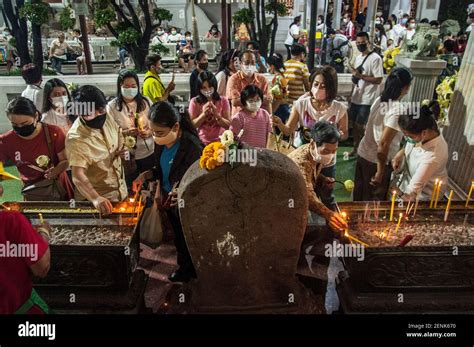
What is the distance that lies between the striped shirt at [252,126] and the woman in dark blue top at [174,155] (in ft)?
3.38

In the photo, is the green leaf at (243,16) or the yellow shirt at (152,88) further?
the green leaf at (243,16)

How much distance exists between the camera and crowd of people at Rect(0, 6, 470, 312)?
3.07 m

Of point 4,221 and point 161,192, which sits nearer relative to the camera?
point 4,221

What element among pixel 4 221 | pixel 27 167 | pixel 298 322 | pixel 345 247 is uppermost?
pixel 4 221

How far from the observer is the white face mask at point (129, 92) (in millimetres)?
4125

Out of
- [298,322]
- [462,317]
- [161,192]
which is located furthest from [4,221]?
[462,317]

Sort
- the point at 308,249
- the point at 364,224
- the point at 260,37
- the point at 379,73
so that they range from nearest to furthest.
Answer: the point at 364,224 → the point at 308,249 → the point at 379,73 → the point at 260,37

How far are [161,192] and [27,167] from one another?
133cm

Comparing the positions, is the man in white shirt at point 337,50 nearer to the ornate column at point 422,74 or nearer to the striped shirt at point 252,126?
the ornate column at point 422,74

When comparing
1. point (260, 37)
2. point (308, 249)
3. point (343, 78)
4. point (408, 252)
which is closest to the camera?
point (408, 252)

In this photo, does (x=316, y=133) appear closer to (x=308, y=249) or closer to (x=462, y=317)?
(x=308, y=249)

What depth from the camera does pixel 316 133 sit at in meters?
3.06

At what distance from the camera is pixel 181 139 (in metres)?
3.11

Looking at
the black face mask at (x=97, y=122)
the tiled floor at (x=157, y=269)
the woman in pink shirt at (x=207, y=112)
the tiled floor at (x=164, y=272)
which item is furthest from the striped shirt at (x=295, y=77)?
the black face mask at (x=97, y=122)
